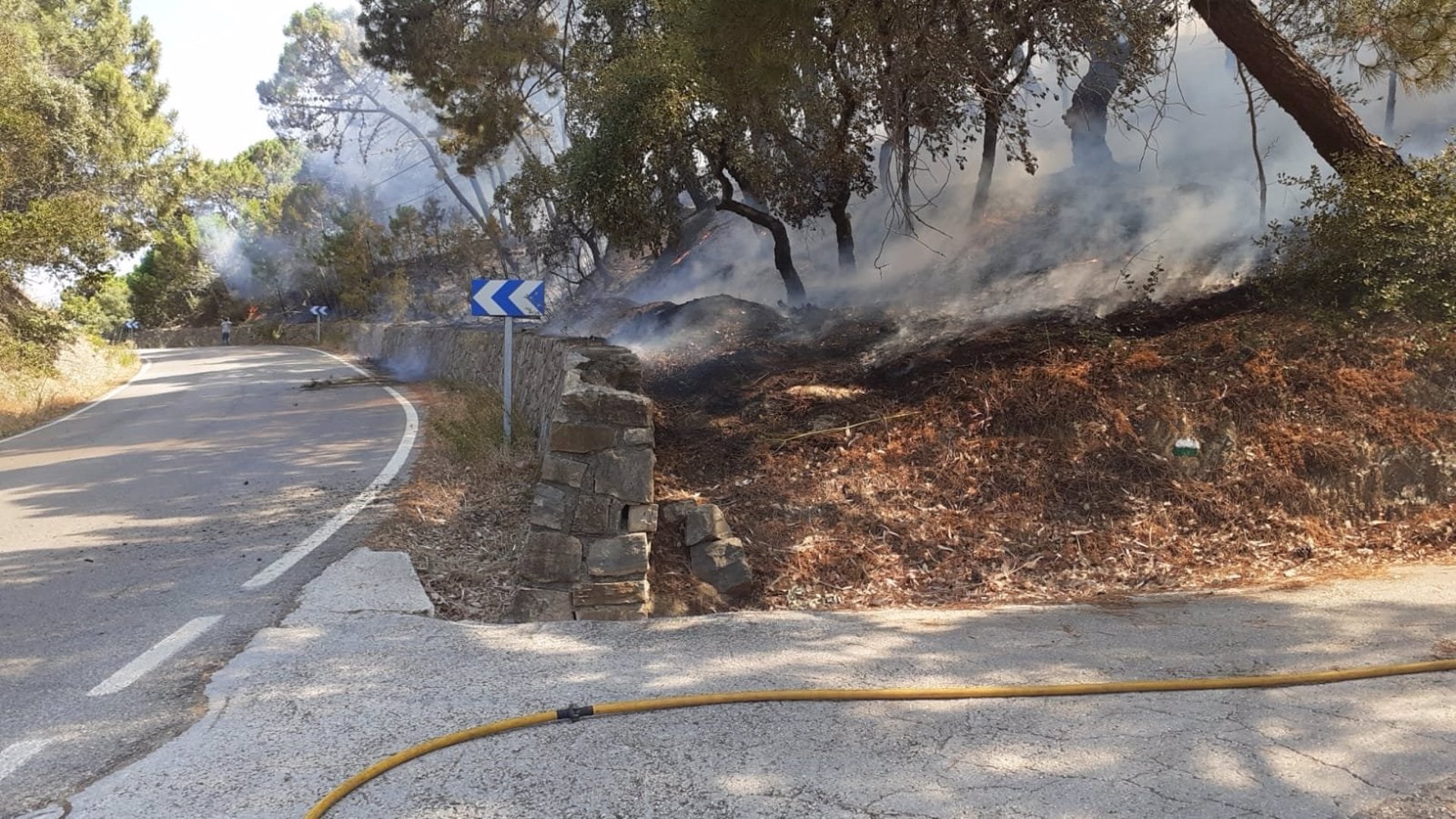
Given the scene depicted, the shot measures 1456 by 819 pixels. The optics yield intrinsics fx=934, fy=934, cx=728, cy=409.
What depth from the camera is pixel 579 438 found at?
6016mm

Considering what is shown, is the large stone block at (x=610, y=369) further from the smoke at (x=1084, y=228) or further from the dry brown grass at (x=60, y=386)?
the dry brown grass at (x=60, y=386)

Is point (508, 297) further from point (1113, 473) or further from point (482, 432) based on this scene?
point (1113, 473)

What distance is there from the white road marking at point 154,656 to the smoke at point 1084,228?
20.8 ft

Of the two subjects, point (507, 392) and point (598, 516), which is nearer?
point (598, 516)

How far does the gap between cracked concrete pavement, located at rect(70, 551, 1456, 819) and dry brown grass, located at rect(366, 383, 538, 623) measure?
0.72 meters

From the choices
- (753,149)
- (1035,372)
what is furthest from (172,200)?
(1035,372)

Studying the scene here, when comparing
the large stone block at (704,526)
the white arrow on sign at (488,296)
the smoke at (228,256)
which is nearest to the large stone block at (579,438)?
the large stone block at (704,526)

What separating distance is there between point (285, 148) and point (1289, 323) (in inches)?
3223

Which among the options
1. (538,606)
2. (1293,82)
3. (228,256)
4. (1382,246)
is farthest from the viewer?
(228,256)

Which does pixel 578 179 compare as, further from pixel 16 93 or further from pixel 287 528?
pixel 16 93

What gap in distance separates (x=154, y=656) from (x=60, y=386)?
19184 millimetres

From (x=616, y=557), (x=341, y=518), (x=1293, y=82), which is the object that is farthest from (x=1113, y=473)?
(x=341, y=518)

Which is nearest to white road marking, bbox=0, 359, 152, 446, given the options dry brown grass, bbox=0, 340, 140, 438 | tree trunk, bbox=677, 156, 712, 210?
dry brown grass, bbox=0, 340, 140, 438

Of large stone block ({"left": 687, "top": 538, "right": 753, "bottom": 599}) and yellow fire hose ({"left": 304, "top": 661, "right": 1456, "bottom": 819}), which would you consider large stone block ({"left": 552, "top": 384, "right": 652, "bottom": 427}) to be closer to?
large stone block ({"left": 687, "top": 538, "right": 753, "bottom": 599})
